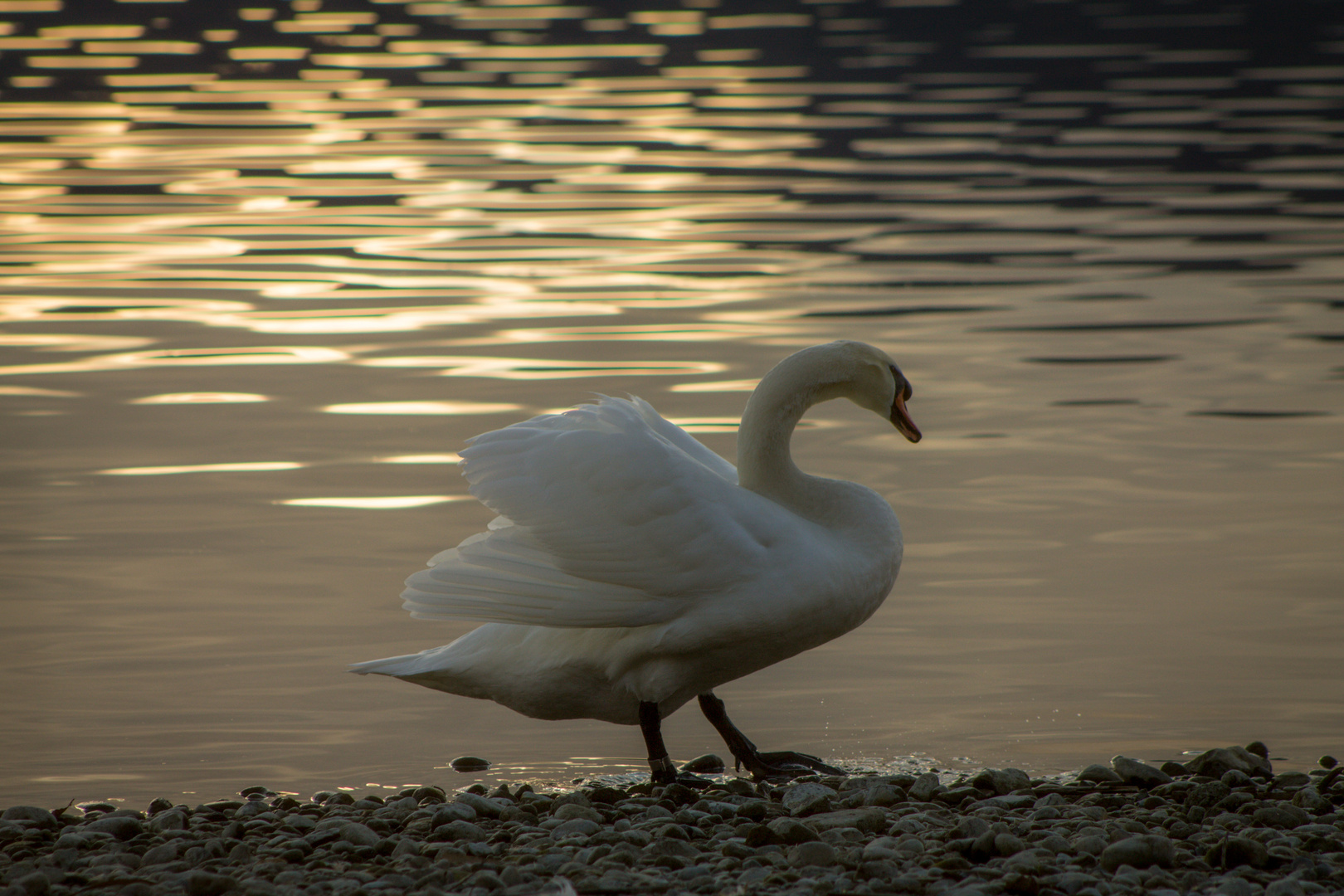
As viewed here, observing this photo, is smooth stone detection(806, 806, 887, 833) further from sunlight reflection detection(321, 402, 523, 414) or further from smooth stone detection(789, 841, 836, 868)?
sunlight reflection detection(321, 402, 523, 414)

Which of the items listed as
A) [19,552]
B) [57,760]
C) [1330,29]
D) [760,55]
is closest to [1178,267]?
[19,552]

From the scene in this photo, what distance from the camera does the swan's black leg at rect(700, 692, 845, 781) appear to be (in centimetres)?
629

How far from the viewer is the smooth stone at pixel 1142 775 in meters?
6.02

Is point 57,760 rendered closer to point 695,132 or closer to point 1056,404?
point 1056,404

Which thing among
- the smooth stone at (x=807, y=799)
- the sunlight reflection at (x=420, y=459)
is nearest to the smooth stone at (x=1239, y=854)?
the smooth stone at (x=807, y=799)

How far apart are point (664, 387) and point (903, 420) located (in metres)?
4.93

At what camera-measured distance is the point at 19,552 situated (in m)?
8.65

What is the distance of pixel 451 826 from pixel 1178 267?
1179 cm

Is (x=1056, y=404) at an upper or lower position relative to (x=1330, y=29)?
lower

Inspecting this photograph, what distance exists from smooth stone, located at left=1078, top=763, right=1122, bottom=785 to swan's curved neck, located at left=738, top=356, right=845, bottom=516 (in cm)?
136

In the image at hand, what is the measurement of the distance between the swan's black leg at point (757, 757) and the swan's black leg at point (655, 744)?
327 millimetres

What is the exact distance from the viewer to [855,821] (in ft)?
18.1

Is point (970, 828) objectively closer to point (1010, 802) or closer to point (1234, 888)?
point (1010, 802)

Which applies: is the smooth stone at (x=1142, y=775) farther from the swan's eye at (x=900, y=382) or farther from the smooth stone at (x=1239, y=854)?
the swan's eye at (x=900, y=382)
